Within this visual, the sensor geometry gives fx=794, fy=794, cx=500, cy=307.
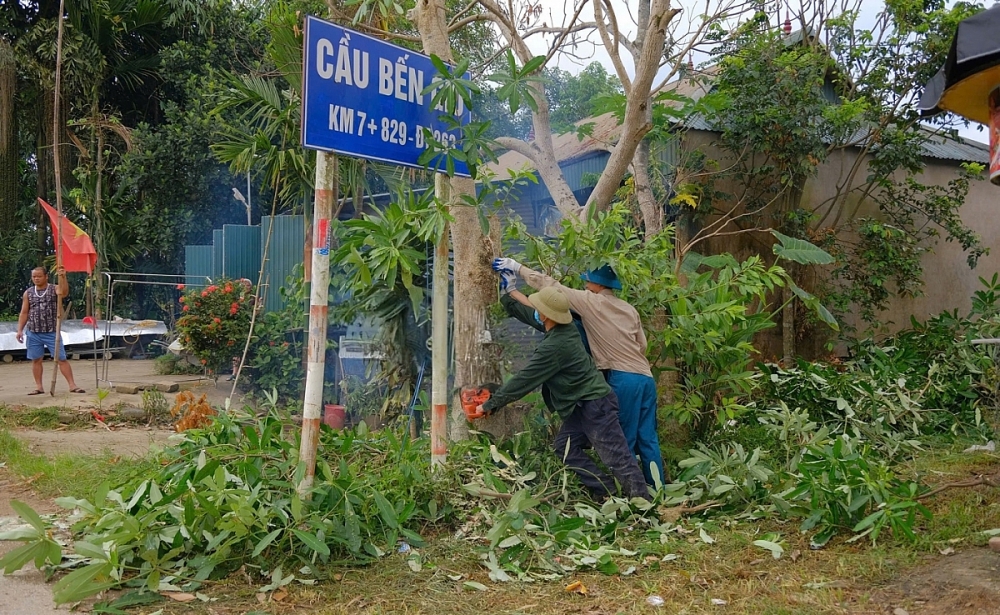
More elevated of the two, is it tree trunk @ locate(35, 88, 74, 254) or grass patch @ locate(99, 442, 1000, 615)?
tree trunk @ locate(35, 88, 74, 254)

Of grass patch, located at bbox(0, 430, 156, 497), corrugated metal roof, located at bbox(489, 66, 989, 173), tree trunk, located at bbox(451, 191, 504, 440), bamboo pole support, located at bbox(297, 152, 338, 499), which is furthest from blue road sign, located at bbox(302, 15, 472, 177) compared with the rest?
corrugated metal roof, located at bbox(489, 66, 989, 173)

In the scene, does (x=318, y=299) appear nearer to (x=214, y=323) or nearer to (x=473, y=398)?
(x=473, y=398)

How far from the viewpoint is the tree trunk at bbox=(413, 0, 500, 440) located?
521 centimetres

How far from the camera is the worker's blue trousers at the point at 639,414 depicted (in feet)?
17.3

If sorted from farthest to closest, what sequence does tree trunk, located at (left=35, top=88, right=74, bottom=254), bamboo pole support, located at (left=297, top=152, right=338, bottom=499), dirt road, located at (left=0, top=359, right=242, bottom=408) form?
1. tree trunk, located at (left=35, top=88, right=74, bottom=254)
2. dirt road, located at (left=0, top=359, right=242, bottom=408)
3. bamboo pole support, located at (left=297, top=152, right=338, bottom=499)

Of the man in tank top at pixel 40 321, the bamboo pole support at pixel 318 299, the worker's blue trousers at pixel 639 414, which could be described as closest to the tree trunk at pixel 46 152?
the man in tank top at pixel 40 321

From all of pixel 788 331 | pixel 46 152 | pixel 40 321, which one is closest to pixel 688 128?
→ pixel 788 331

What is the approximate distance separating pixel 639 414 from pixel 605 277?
949mm

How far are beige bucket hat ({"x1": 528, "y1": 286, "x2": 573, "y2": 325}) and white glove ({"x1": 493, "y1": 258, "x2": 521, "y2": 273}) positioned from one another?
0.86 feet

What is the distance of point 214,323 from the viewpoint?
9.25 meters

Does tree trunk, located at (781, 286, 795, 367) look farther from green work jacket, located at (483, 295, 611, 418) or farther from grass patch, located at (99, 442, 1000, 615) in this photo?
green work jacket, located at (483, 295, 611, 418)

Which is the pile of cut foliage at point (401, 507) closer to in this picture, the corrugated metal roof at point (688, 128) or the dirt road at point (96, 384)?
the dirt road at point (96, 384)

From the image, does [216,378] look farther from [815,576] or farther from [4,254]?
[4,254]

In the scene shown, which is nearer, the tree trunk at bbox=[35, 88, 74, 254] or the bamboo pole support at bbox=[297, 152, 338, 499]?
the bamboo pole support at bbox=[297, 152, 338, 499]
